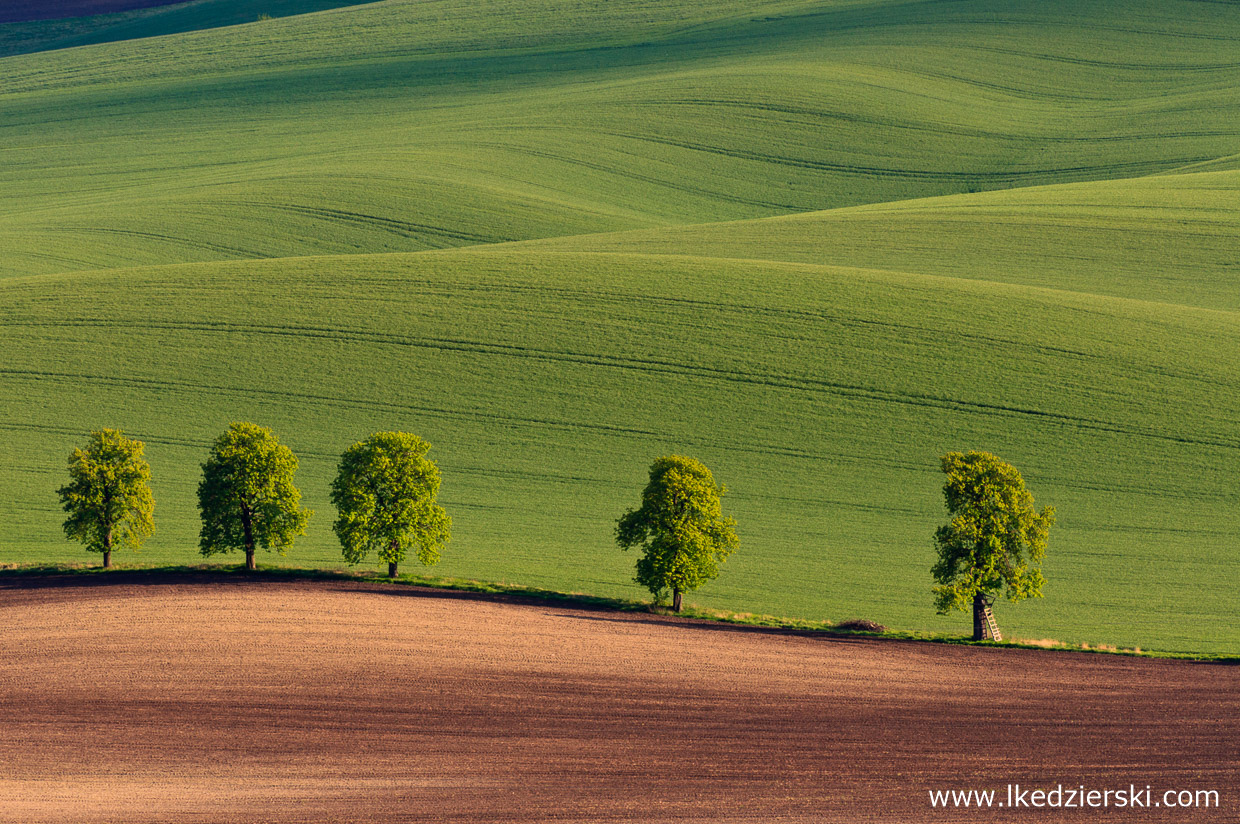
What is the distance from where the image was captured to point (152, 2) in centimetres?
14512

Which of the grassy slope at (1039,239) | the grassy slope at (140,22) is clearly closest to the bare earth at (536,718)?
the grassy slope at (1039,239)

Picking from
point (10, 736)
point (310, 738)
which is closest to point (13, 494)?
point (10, 736)

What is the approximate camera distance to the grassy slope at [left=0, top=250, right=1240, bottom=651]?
112 feet

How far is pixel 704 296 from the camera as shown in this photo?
5022 cm

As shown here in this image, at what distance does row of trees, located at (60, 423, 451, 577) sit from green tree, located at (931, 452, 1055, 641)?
13725mm

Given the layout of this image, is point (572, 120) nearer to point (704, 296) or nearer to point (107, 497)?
point (704, 296)

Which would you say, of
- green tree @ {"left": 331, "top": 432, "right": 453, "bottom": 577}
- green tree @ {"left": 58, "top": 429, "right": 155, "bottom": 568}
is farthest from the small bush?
green tree @ {"left": 58, "top": 429, "right": 155, "bottom": 568}

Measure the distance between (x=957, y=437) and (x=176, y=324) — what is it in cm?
3237

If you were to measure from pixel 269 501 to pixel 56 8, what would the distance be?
13037 cm

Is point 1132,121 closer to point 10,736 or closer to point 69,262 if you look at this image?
point 69,262

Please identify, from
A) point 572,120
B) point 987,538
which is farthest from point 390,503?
point 572,120

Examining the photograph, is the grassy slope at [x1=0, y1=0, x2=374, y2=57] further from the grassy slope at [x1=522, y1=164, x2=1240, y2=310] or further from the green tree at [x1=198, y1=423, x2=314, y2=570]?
the green tree at [x1=198, y1=423, x2=314, y2=570]

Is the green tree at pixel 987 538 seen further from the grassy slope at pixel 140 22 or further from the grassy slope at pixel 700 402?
the grassy slope at pixel 140 22

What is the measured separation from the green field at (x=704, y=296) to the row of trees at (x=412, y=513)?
1.91 m
